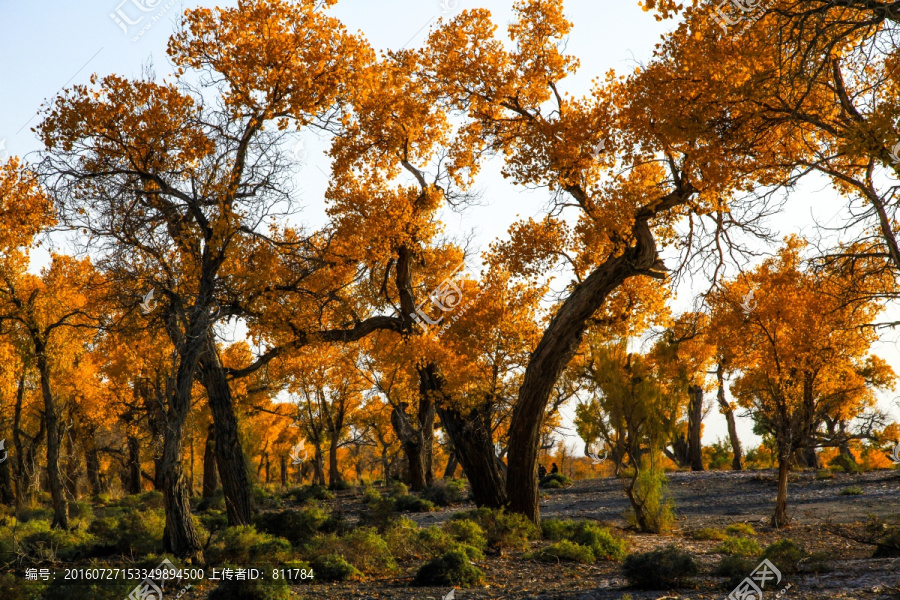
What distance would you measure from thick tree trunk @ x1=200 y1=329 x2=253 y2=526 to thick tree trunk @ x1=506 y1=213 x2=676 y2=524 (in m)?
4.48

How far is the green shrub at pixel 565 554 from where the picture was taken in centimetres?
907

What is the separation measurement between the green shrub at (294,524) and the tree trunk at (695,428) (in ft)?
68.9

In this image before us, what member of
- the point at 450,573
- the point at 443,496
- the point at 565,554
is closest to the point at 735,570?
the point at 565,554

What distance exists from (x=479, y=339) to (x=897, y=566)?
872 cm

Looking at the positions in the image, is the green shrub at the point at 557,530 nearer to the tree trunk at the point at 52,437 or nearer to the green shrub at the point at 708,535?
the green shrub at the point at 708,535

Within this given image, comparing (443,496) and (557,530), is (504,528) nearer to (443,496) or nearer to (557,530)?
(557,530)

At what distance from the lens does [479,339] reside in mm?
14789

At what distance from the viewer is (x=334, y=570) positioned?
26.3 ft

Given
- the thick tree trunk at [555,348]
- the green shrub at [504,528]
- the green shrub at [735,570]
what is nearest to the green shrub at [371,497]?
the thick tree trunk at [555,348]

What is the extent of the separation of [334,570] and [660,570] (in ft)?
12.4

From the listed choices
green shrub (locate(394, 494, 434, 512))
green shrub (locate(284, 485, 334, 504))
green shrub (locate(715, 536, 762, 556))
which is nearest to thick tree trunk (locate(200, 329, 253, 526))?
green shrub (locate(715, 536, 762, 556))

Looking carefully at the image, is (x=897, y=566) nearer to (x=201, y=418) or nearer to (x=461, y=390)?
(x=461, y=390)

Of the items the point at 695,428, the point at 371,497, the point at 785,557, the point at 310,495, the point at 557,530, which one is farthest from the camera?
the point at 695,428

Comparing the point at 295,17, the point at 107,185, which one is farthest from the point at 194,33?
the point at 107,185
